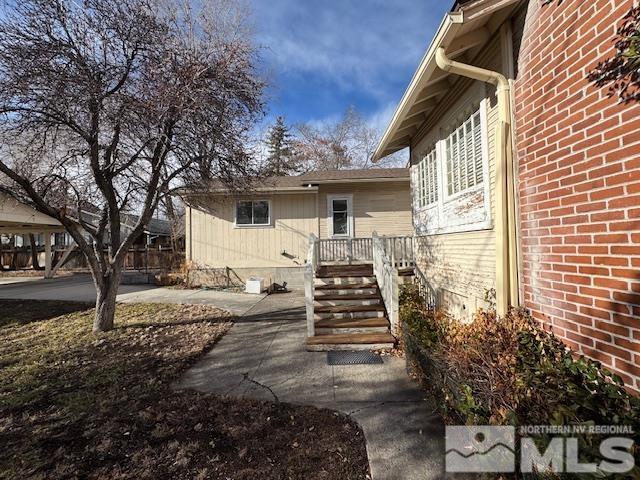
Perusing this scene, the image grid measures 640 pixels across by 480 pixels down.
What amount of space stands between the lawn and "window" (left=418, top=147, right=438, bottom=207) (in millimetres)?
4338

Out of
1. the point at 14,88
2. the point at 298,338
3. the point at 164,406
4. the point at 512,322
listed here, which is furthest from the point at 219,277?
the point at 512,322

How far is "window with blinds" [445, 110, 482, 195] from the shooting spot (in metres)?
4.32

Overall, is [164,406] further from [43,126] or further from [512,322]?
[43,126]

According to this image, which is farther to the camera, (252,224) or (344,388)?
(252,224)

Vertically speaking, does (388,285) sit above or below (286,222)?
below

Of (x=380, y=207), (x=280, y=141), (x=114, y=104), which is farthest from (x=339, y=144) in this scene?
(x=114, y=104)

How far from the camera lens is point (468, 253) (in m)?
4.47

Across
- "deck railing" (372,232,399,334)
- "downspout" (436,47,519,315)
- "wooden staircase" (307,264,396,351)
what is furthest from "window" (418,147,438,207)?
"downspout" (436,47,519,315)

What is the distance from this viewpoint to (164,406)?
3.56 m

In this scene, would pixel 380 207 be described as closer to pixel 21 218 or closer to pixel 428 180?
pixel 428 180

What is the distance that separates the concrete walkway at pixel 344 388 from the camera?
268cm

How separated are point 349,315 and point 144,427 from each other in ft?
12.6

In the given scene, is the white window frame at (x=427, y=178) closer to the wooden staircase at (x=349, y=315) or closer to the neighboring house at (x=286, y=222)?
the wooden staircase at (x=349, y=315)

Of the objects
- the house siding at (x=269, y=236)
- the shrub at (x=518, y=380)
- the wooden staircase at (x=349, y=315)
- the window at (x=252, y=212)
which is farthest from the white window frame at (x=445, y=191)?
the window at (x=252, y=212)
